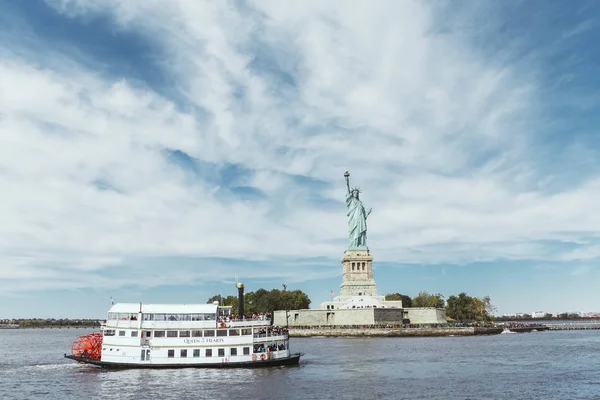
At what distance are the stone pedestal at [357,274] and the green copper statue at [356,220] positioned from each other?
7.65ft

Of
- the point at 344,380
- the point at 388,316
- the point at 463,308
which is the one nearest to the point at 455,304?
the point at 463,308

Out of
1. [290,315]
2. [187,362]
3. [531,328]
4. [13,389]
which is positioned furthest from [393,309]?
[13,389]

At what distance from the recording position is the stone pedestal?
4899 inches

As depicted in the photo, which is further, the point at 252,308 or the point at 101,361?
the point at 252,308

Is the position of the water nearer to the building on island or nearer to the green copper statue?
the building on island

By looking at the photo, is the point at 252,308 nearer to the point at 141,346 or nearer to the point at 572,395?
the point at 141,346

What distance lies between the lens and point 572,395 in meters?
41.8

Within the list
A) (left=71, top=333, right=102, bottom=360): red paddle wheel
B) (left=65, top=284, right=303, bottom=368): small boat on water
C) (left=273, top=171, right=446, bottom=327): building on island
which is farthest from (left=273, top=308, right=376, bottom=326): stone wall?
(left=71, top=333, right=102, bottom=360): red paddle wheel

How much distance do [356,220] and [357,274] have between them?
1359cm

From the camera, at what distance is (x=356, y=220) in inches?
5246

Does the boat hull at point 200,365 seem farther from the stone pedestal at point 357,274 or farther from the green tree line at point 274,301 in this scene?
the green tree line at point 274,301

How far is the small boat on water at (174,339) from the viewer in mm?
53312

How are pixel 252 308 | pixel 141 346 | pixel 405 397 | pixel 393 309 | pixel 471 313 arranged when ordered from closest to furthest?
pixel 405 397
pixel 141 346
pixel 393 309
pixel 252 308
pixel 471 313

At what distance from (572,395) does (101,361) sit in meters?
42.0
